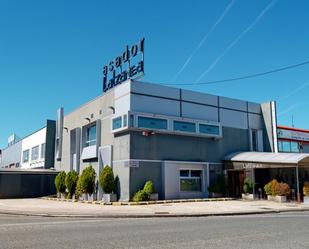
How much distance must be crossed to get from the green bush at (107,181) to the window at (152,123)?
4.29 meters

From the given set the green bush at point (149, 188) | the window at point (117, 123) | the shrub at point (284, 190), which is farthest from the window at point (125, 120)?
the shrub at point (284, 190)

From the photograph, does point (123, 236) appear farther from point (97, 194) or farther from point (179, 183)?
point (97, 194)

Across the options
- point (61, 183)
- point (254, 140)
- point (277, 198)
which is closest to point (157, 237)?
point (277, 198)

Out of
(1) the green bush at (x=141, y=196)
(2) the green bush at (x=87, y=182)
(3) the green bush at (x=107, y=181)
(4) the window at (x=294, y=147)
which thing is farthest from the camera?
(4) the window at (x=294, y=147)

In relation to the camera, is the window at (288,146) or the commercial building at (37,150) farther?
the commercial building at (37,150)

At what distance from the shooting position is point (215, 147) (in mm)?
30766

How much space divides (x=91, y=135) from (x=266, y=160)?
51.0ft

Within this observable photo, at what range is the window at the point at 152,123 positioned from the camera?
1049 inches

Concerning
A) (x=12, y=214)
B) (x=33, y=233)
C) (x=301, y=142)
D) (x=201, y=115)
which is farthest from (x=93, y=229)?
(x=301, y=142)

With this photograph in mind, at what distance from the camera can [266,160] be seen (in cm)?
2702

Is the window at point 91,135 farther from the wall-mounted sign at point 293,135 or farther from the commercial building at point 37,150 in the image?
the wall-mounted sign at point 293,135

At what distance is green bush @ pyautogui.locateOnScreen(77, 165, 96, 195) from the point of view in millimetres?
29438

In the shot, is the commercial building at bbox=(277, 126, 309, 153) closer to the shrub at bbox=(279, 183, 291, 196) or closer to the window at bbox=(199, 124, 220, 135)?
the window at bbox=(199, 124, 220, 135)

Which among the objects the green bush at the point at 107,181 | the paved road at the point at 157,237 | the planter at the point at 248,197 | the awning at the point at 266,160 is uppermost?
the awning at the point at 266,160
